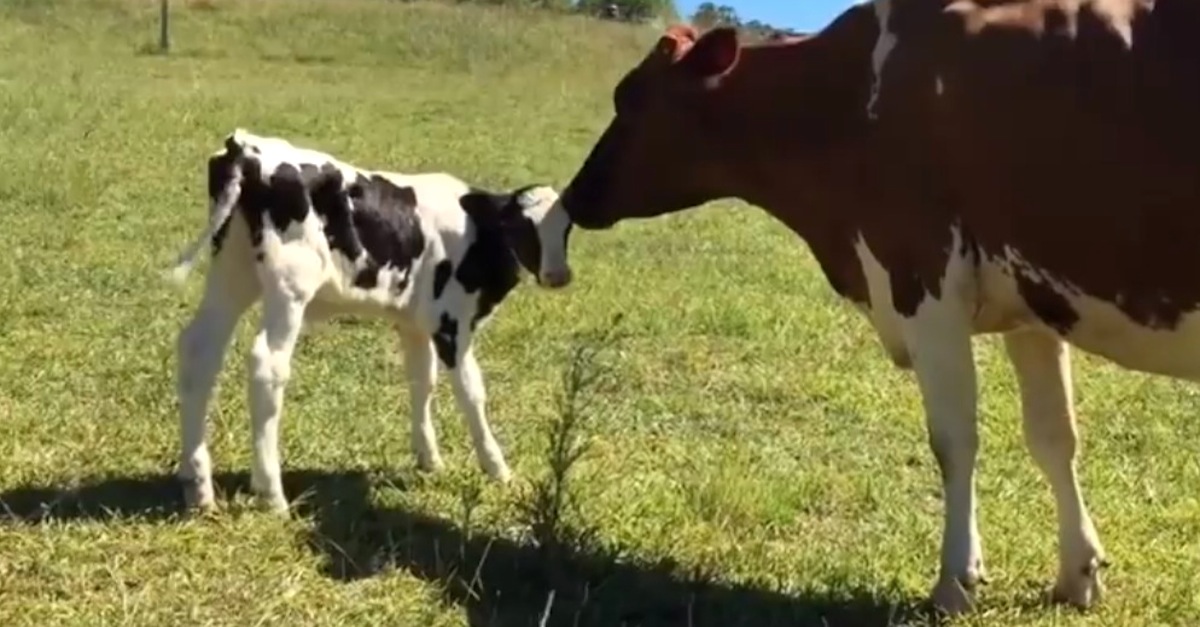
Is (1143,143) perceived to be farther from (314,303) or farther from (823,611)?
(314,303)

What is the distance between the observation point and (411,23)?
4128 centimetres

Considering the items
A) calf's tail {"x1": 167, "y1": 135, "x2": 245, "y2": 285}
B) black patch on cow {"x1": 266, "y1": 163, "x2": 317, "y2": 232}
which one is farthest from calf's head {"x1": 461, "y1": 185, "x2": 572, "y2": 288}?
calf's tail {"x1": 167, "y1": 135, "x2": 245, "y2": 285}

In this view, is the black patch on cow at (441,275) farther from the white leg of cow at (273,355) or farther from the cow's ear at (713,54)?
the cow's ear at (713,54)

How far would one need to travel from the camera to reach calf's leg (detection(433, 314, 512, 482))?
25.8 ft

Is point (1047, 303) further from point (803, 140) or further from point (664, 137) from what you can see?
point (664, 137)

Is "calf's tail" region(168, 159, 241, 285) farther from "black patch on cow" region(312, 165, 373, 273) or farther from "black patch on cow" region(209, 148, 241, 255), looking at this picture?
"black patch on cow" region(312, 165, 373, 273)

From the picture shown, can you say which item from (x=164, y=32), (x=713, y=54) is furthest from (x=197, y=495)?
(x=164, y=32)

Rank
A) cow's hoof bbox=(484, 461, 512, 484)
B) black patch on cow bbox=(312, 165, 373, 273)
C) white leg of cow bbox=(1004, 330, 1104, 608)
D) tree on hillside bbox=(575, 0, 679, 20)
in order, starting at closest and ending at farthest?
1. white leg of cow bbox=(1004, 330, 1104, 608)
2. black patch on cow bbox=(312, 165, 373, 273)
3. cow's hoof bbox=(484, 461, 512, 484)
4. tree on hillside bbox=(575, 0, 679, 20)

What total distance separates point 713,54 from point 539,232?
4.41 ft

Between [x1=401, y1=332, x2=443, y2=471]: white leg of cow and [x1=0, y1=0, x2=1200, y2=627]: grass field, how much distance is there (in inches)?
6.1

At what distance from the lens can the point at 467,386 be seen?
7.93 metres

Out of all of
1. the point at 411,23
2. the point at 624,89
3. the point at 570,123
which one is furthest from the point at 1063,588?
the point at 411,23

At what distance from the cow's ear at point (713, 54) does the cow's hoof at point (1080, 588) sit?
7.21 ft

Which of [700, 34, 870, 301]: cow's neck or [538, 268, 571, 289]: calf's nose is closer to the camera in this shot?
[700, 34, 870, 301]: cow's neck
